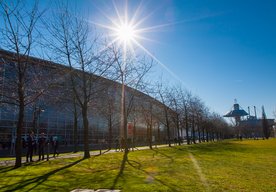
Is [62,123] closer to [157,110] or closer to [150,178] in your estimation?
[157,110]

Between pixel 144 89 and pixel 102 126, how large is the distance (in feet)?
132

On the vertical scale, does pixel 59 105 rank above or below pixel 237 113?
below

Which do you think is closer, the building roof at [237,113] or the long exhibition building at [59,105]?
the long exhibition building at [59,105]

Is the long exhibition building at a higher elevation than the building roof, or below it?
below

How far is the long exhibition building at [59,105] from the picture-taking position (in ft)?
59.0

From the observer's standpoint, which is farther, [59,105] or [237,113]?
[237,113]

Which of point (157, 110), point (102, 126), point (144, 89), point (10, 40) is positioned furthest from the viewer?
point (102, 126)

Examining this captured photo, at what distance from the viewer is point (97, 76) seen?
21156 mm

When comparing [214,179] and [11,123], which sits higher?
[11,123]

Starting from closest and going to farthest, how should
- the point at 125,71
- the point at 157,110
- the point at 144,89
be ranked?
the point at 125,71 → the point at 144,89 → the point at 157,110

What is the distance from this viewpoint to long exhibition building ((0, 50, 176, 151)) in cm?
1798

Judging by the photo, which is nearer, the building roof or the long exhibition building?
the long exhibition building

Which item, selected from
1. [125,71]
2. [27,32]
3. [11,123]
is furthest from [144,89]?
[11,123]

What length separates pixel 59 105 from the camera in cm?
2998
